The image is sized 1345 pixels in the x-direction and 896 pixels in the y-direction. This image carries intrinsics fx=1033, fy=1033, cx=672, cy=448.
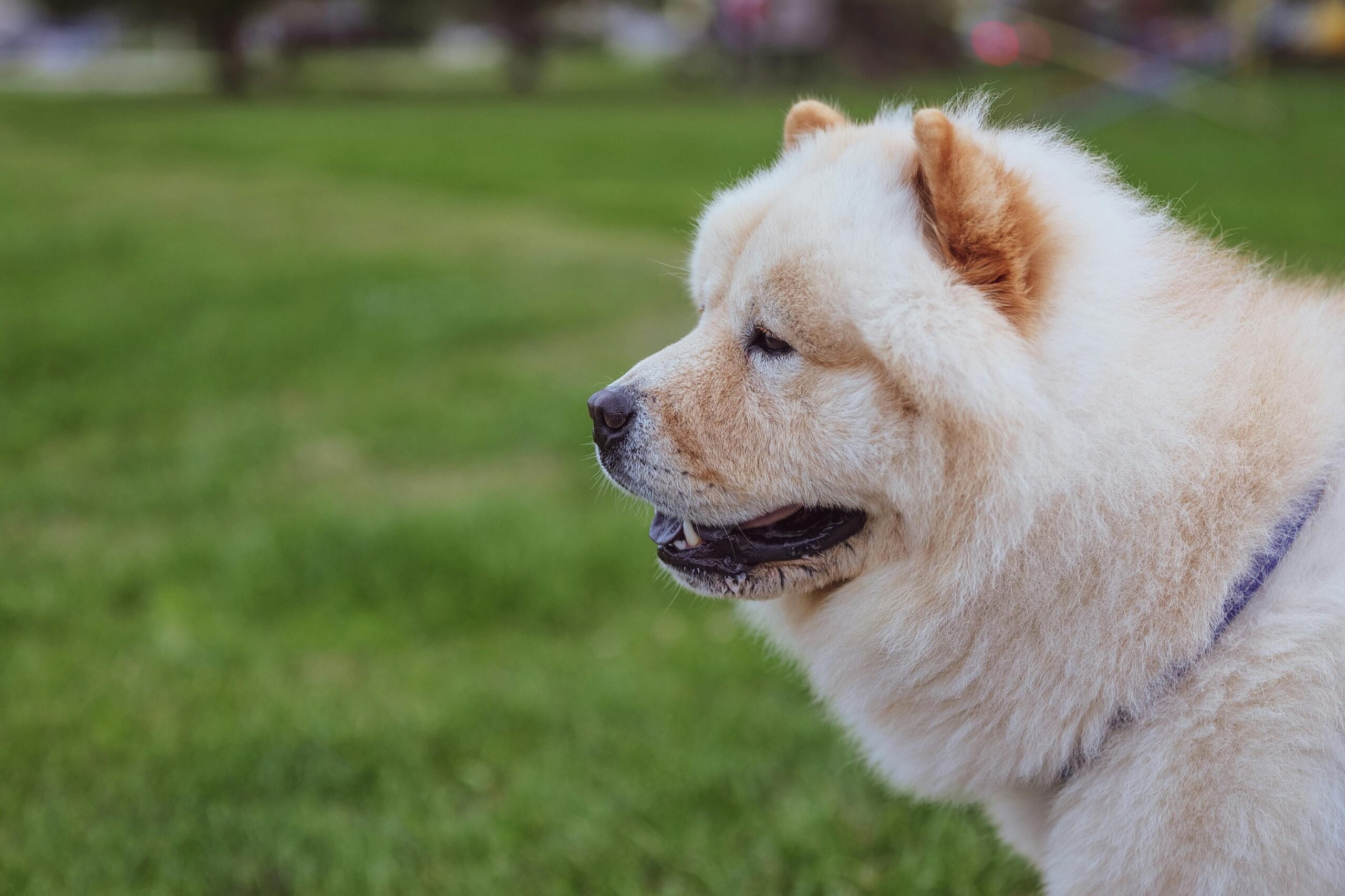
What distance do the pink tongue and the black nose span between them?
1.05 feet

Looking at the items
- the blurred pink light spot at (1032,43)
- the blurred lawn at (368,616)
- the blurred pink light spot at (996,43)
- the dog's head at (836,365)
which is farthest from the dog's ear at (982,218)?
the blurred pink light spot at (996,43)

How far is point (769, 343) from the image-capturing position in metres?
2.10

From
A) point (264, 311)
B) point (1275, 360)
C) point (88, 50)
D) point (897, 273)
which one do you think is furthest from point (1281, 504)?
point (88, 50)

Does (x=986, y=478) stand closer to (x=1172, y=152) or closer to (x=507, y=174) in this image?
(x=507, y=174)

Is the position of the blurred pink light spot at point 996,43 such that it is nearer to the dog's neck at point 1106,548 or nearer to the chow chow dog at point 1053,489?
the chow chow dog at point 1053,489

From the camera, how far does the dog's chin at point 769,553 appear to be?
2076mm

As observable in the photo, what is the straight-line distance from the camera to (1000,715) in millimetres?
1908

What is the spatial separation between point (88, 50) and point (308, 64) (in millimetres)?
20084

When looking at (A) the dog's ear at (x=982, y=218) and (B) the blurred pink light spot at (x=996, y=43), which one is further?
(B) the blurred pink light spot at (x=996, y=43)

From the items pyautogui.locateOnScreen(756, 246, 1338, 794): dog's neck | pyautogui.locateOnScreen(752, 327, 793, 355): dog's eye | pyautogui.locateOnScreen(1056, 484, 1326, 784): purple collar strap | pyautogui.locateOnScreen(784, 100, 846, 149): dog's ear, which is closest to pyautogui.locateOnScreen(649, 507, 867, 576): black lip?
pyautogui.locateOnScreen(756, 246, 1338, 794): dog's neck

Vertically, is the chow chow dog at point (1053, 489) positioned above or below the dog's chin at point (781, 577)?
above

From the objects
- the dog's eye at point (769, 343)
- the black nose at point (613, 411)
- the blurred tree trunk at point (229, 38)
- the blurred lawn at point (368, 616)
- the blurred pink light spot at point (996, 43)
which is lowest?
the blurred tree trunk at point (229, 38)

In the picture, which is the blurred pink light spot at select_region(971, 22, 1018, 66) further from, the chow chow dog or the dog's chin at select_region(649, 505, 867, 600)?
the dog's chin at select_region(649, 505, 867, 600)

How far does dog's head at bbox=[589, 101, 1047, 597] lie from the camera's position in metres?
1.83
